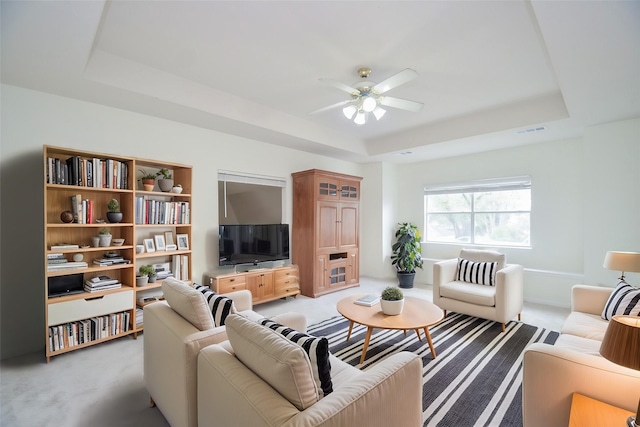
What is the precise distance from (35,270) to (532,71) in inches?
202

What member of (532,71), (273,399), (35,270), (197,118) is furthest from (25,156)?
(532,71)

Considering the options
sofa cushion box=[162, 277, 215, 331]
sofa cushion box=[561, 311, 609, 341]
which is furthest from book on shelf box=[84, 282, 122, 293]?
sofa cushion box=[561, 311, 609, 341]

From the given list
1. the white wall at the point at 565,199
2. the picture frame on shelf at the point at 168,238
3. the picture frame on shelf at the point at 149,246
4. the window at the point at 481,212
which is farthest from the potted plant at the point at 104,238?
the window at the point at 481,212

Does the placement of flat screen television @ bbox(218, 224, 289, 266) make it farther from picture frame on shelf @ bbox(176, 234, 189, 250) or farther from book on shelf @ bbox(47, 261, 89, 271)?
book on shelf @ bbox(47, 261, 89, 271)

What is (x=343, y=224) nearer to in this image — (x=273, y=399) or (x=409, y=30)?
(x=409, y=30)

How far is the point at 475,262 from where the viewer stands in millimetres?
3801

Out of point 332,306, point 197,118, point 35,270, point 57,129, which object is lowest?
point 332,306

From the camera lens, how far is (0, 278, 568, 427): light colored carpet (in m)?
1.82

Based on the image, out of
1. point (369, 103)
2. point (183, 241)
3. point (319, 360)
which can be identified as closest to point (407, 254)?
point (369, 103)

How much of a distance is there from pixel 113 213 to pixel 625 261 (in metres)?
4.72

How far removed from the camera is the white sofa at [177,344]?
1.46 m

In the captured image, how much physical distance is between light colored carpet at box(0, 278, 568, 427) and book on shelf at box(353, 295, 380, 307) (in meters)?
1.81

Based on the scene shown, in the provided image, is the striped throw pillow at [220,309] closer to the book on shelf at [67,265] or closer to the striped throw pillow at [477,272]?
the book on shelf at [67,265]

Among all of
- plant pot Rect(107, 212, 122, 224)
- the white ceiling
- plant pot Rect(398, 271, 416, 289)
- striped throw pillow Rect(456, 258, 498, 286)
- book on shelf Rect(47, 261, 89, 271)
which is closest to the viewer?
the white ceiling
